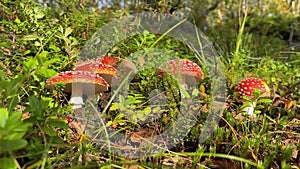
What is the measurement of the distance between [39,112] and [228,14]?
7.98m

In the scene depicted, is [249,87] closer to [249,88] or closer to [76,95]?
[249,88]

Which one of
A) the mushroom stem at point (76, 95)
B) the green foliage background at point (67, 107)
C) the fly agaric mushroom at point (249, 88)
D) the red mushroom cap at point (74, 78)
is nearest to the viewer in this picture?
the green foliage background at point (67, 107)

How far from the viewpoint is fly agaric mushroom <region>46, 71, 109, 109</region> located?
1534mm

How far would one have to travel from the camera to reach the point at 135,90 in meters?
1.90

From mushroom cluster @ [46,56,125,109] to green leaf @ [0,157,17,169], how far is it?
775 mm

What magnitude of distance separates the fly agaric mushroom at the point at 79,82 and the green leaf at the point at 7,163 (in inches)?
24.7

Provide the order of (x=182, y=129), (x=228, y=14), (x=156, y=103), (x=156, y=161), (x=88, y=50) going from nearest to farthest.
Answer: (x=156, y=161) → (x=182, y=129) → (x=156, y=103) → (x=88, y=50) → (x=228, y=14)

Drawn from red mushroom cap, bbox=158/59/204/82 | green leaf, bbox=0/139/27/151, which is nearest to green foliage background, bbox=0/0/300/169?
green leaf, bbox=0/139/27/151

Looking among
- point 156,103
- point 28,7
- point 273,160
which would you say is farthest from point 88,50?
point 273,160

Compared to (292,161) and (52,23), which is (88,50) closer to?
(52,23)

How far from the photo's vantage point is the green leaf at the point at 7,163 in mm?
766

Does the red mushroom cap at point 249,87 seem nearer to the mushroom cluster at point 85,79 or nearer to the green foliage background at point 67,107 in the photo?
the green foliage background at point 67,107

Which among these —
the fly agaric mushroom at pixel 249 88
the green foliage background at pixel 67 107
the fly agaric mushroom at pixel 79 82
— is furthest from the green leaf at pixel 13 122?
the fly agaric mushroom at pixel 249 88

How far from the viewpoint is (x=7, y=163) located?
0.77m
